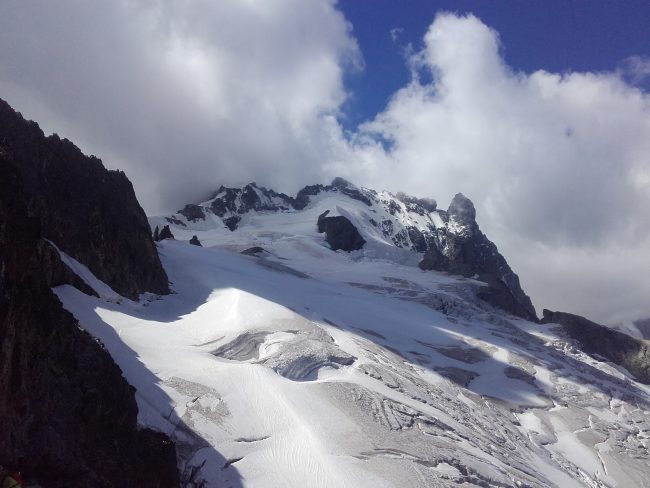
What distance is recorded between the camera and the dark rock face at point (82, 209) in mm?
45875

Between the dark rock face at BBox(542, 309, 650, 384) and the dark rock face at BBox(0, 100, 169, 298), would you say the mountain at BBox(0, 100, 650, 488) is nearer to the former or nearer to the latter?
the dark rock face at BBox(0, 100, 169, 298)

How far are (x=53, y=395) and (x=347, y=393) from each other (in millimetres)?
19039

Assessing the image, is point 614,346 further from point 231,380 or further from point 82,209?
point 82,209

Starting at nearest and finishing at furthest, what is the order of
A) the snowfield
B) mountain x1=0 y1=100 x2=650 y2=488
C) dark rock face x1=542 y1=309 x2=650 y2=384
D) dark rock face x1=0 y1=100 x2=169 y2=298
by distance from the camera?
mountain x1=0 y1=100 x2=650 y2=488 < the snowfield < dark rock face x1=0 y1=100 x2=169 y2=298 < dark rock face x1=542 y1=309 x2=650 y2=384

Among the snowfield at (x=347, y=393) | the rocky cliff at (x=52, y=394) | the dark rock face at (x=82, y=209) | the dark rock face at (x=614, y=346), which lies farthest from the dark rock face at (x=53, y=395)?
the dark rock face at (x=614, y=346)

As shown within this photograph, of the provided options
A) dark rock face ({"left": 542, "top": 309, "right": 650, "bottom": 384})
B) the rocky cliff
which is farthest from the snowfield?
dark rock face ({"left": 542, "top": 309, "right": 650, "bottom": 384})

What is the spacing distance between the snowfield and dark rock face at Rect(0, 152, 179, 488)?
3.81 m

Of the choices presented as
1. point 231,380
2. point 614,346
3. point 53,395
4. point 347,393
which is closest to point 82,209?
point 231,380

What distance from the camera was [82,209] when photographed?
165ft

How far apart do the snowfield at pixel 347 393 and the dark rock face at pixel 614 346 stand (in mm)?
19376

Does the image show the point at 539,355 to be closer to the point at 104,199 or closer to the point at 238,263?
the point at 238,263

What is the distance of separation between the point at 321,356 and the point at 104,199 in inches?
1147

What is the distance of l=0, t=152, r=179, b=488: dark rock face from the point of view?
54.9ft

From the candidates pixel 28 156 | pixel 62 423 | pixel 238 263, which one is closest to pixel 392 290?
pixel 238 263
